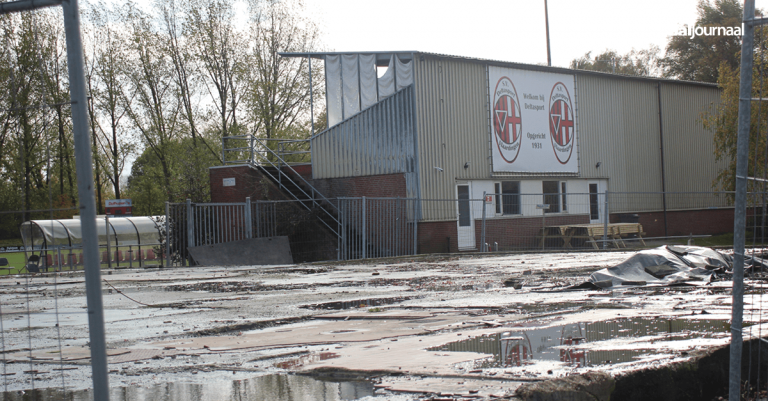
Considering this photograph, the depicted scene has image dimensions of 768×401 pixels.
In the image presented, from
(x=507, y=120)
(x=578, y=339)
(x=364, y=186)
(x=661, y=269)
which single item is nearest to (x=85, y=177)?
(x=578, y=339)

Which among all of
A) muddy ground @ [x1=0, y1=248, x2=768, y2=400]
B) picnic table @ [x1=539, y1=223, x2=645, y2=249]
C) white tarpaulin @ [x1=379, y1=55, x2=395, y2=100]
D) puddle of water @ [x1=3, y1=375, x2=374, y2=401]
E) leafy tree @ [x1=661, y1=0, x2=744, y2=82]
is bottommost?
picnic table @ [x1=539, y1=223, x2=645, y2=249]

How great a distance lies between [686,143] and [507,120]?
460 inches

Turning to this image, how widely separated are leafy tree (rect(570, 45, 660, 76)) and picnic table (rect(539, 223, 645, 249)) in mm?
38624

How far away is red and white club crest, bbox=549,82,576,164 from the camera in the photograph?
2872cm

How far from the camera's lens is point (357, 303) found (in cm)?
859

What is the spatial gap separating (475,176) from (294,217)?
709 cm

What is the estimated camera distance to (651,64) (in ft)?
215

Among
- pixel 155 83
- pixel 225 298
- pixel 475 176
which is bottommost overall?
pixel 225 298

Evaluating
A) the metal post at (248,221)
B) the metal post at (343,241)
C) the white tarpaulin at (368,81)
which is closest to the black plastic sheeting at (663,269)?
the metal post at (343,241)

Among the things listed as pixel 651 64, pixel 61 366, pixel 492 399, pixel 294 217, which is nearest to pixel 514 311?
pixel 492 399

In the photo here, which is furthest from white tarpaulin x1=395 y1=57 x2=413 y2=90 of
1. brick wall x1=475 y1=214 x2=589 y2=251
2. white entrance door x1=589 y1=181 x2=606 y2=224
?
white entrance door x1=589 y1=181 x2=606 y2=224

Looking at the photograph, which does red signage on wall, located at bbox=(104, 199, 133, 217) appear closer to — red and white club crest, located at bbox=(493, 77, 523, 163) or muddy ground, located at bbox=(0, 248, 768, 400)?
red and white club crest, located at bbox=(493, 77, 523, 163)

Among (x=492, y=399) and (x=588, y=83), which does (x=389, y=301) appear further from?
(x=588, y=83)

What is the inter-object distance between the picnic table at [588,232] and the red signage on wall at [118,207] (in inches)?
810
